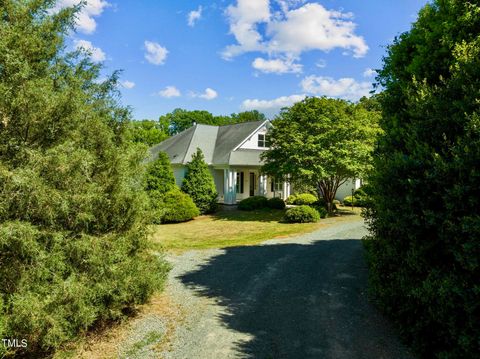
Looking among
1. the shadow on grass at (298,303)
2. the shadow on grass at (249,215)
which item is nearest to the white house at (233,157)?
the shadow on grass at (249,215)

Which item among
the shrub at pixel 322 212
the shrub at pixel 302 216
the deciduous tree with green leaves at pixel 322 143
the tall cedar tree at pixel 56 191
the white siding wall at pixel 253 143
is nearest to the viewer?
the tall cedar tree at pixel 56 191

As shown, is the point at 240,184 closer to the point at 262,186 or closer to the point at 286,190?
the point at 262,186

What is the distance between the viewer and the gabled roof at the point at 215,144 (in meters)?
25.8

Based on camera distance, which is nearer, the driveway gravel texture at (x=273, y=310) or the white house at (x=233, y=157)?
the driveway gravel texture at (x=273, y=310)

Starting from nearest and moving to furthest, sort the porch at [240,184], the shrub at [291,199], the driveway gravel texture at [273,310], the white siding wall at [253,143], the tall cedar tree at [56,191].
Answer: the tall cedar tree at [56,191] → the driveway gravel texture at [273,310] → the porch at [240,184] → the white siding wall at [253,143] → the shrub at [291,199]

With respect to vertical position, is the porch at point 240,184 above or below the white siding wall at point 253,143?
below

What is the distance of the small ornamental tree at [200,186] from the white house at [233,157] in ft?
8.15

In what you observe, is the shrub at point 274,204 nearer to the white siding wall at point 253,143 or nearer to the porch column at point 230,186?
the porch column at point 230,186

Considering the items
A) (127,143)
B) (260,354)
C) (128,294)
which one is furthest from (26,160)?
(260,354)

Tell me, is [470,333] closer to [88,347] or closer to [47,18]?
[88,347]

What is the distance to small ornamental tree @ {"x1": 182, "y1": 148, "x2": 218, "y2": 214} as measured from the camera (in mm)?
22266

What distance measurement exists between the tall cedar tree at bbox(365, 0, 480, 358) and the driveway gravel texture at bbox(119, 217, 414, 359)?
79 centimetres

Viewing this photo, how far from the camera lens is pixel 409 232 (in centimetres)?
472

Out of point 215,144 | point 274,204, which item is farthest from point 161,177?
point 215,144
